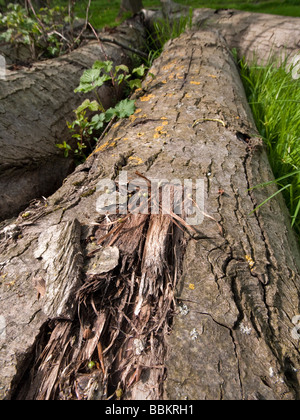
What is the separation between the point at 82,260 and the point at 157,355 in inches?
17.3

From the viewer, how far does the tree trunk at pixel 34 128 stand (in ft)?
6.10

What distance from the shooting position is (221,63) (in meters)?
2.77

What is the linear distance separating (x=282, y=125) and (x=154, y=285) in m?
1.93

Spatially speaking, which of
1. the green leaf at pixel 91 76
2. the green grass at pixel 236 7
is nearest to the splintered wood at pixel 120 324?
the green leaf at pixel 91 76

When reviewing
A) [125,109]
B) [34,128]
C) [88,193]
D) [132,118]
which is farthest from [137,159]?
[34,128]

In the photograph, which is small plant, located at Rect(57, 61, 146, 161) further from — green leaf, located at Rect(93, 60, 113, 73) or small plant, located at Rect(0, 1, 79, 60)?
small plant, located at Rect(0, 1, 79, 60)

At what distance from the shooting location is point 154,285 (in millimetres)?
1041

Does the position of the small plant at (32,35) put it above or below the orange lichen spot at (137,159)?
above

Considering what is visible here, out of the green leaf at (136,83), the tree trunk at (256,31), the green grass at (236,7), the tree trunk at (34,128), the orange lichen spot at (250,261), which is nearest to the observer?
the orange lichen spot at (250,261)

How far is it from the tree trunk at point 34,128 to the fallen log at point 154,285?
1.75ft

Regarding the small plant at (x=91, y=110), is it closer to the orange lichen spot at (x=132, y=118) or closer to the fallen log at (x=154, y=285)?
the orange lichen spot at (x=132, y=118)

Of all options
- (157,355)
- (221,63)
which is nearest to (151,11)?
(221,63)
